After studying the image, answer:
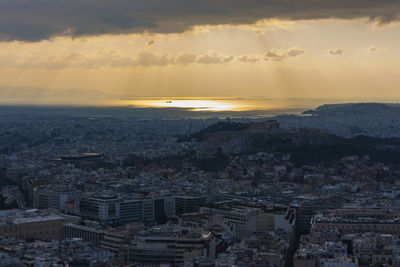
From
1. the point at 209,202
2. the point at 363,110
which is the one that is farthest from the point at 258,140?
the point at 363,110

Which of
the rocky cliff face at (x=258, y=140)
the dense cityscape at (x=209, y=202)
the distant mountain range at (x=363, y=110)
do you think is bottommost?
the dense cityscape at (x=209, y=202)

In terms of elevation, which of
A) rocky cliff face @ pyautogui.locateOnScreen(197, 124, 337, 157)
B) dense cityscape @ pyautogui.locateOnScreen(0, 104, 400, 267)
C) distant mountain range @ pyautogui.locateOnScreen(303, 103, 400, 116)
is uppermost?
distant mountain range @ pyautogui.locateOnScreen(303, 103, 400, 116)

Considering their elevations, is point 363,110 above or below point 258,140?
above

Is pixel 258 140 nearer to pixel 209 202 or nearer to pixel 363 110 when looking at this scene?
pixel 209 202

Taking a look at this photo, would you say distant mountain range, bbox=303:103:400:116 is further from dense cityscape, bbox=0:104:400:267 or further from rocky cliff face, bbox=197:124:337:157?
rocky cliff face, bbox=197:124:337:157

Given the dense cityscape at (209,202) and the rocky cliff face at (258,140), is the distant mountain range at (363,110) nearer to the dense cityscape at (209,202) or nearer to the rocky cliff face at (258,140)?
the dense cityscape at (209,202)

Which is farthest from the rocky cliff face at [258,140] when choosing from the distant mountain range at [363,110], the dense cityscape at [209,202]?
the distant mountain range at [363,110]

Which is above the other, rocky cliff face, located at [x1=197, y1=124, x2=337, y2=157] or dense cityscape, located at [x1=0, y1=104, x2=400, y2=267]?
rocky cliff face, located at [x1=197, y1=124, x2=337, y2=157]

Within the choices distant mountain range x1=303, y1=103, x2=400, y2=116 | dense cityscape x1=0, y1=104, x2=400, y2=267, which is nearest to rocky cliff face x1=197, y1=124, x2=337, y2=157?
dense cityscape x1=0, y1=104, x2=400, y2=267

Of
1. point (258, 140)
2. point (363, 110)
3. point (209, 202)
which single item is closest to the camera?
point (209, 202)
